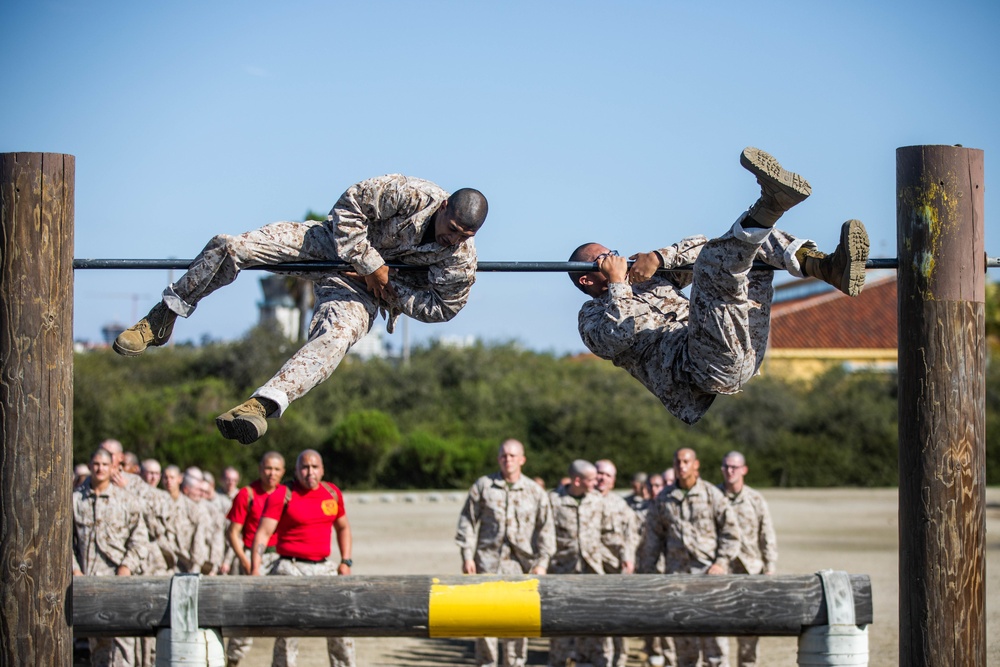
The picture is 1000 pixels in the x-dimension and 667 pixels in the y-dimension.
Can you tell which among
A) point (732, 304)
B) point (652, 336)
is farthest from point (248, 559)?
point (732, 304)

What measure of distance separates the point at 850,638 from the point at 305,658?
271 inches

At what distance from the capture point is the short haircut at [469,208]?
5.45 meters

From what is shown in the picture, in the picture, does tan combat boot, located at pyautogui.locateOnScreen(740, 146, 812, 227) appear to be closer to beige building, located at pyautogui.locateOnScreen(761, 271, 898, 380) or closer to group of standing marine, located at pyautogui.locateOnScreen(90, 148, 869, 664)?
group of standing marine, located at pyautogui.locateOnScreen(90, 148, 869, 664)

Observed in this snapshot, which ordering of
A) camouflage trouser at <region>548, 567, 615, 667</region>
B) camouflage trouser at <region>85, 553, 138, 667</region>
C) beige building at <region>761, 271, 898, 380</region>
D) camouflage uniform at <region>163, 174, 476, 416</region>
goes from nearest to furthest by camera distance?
camouflage uniform at <region>163, 174, 476, 416</region>, camouflage trouser at <region>85, 553, 138, 667</region>, camouflage trouser at <region>548, 567, 615, 667</region>, beige building at <region>761, 271, 898, 380</region>

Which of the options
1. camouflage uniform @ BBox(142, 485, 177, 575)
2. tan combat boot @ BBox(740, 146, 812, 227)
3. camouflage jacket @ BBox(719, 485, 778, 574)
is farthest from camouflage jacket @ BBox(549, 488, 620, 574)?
tan combat boot @ BBox(740, 146, 812, 227)

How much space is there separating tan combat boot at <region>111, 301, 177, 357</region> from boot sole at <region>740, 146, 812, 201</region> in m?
2.56

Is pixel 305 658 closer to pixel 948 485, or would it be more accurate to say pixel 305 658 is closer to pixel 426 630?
pixel 426 630

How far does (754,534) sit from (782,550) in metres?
8.77

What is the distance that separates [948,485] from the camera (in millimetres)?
4820

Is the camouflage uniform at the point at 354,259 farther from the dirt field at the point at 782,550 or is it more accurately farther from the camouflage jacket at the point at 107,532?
the dirt field at the point at 782,550

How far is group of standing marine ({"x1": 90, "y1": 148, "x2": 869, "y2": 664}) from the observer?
202 inches

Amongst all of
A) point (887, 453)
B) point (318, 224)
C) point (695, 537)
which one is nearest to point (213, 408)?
point (887, 453)

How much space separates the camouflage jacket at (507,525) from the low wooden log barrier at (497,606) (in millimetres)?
5130

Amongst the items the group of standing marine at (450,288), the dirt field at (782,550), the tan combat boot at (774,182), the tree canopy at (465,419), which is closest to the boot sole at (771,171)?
the tan combat boot at (774,182)
